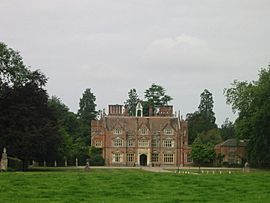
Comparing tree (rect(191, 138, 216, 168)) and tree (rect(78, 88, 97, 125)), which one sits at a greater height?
tree (rect(78, 88, 97, 125))

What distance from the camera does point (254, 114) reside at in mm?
70500

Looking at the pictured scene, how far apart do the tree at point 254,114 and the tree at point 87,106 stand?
54259mm

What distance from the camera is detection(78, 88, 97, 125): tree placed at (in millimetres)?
130375

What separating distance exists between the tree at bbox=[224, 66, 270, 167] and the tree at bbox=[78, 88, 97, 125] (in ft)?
178

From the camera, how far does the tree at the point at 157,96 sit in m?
125

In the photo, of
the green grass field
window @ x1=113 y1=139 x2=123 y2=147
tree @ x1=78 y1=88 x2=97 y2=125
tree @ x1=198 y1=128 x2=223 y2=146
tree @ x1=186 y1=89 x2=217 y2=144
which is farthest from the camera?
tree @ x1=78 y1=88 x2=97 y2=125

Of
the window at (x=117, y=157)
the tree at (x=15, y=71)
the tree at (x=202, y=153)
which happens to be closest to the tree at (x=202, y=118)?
the window at (x=117, y=157)

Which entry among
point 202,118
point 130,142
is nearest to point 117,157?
point 130,142

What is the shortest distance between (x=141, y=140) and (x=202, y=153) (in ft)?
50.8

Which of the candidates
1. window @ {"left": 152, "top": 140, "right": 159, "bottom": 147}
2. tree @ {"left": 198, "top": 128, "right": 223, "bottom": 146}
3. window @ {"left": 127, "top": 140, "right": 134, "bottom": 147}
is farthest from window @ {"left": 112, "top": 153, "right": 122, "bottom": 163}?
tree @ {"left": 198, "top": 128, "right": 223, "bottom": 146}

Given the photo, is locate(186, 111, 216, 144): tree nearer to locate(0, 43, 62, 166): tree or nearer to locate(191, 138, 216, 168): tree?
locate(191, 138, 216, 168): tree

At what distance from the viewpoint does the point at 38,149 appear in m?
56.4

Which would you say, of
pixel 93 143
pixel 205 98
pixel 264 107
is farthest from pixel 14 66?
pixel 205 98

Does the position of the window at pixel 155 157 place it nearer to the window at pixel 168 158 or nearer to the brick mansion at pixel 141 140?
the brick mansion at pixel 141 140
